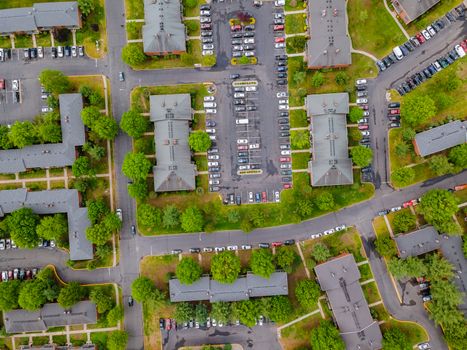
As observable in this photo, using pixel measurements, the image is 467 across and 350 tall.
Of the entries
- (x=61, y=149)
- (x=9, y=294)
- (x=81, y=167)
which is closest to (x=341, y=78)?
(x=81, y=167)

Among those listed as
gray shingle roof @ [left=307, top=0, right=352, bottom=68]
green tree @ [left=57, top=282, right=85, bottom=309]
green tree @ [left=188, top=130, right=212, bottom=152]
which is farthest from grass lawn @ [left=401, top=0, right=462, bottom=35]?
green tree @ [left=57, top=282, right=85, bottom=309]

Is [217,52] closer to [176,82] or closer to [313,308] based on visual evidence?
[176,82]

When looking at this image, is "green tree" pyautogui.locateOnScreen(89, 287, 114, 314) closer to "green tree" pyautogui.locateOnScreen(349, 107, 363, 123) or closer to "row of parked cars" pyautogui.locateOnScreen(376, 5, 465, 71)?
"green tree" pyautogui.locateOnScreen(349, 107, 363, 123)

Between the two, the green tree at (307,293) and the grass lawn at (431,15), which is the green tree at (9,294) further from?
the grass lawn at (431,15)

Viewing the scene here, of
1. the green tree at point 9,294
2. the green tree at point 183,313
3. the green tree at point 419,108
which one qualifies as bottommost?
the green tree at point 183,313

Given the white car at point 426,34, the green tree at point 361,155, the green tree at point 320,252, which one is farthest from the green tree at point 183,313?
the white car at point 426,34

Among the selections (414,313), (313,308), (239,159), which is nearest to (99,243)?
(239,159)
